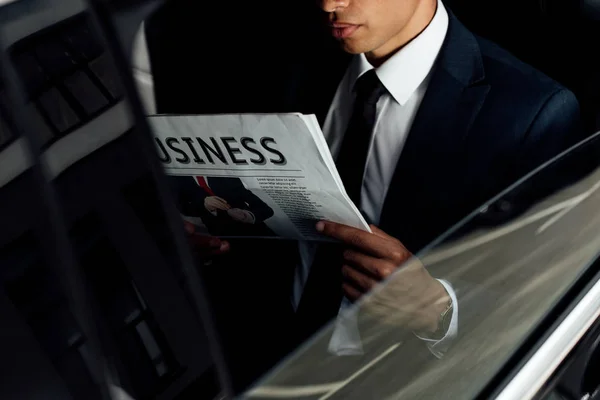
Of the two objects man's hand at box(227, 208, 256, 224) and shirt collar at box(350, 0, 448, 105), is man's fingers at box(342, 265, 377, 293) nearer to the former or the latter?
man's hand at box(227, 208, 256, 224)

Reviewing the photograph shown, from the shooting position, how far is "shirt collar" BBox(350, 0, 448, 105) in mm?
1574

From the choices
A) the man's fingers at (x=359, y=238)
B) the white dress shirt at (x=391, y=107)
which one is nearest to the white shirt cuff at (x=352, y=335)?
the man's fingers at (x=359, y=238)

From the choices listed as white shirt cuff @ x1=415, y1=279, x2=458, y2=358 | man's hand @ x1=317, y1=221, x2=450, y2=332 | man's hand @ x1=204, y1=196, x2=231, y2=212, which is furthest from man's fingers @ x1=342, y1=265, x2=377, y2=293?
man's hand @ x1=204, y1=196, x2=231, y2=212

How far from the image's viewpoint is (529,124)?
153 centimetres

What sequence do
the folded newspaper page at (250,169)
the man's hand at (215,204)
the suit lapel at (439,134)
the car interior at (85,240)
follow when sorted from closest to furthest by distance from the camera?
the car interior at (85,240) < the folded newspaper page at (250,169) < the man's hand at (215,204) < the suit lapel at (439,134)

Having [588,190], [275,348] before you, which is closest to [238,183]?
[275,348]

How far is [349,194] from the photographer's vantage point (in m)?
1.50

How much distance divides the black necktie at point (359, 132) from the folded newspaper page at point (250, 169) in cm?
21

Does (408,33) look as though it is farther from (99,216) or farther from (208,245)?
(99,216)

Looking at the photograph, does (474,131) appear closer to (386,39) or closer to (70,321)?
(386,39)

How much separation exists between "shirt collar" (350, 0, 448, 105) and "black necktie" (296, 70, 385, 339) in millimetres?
24

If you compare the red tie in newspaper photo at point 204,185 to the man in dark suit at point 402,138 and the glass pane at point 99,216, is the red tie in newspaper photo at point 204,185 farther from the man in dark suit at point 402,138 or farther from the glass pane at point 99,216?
the glass pane at point 99,216

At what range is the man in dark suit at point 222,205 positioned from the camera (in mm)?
1285

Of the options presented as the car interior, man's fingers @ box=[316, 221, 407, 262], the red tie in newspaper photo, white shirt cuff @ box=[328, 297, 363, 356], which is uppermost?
the car interior
